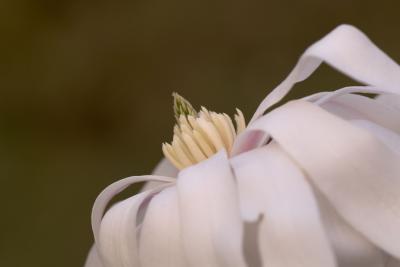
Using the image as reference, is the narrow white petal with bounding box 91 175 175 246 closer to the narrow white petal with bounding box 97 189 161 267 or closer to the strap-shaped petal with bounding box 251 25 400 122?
the narrow white petal with bounding box 97 189 161 267

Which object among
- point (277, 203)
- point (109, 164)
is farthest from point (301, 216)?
point (109, 164)

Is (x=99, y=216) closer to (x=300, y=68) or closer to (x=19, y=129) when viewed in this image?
(x=300, y=68)

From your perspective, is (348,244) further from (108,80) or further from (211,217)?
(108,80)

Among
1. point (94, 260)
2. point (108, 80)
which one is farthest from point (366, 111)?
point (108, 80)

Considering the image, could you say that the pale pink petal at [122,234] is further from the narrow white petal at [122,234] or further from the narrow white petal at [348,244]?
the narrow white petal at [348,244]

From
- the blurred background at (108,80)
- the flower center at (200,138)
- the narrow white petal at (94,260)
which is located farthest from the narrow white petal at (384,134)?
the blurred background at (108,80)

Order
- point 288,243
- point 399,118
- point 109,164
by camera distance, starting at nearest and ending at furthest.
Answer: point 288,243 < point 399,118 < point 109,164

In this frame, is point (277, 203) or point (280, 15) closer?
point (277, 203)
